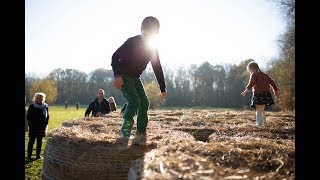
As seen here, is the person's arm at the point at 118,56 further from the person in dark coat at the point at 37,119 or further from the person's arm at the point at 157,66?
the person in dark coat at the point at 37,119

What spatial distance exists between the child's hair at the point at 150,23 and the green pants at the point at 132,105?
755mm

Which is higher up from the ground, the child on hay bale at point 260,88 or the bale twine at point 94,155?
the child on hay bale at point 260,88

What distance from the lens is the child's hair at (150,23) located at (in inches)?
181

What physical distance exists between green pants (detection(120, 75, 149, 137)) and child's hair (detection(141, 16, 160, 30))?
75 cm

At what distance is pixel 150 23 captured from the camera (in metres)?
4.58

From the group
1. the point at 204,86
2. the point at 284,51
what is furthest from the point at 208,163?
the point at 204,86

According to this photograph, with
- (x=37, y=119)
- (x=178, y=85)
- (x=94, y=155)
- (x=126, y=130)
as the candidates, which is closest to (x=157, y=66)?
(x=126, y=130)

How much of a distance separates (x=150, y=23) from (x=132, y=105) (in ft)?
3.85

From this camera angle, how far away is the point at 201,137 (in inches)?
213

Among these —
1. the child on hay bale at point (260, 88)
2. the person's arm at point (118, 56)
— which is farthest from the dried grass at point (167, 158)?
the child on hay bale at point (260, 88)

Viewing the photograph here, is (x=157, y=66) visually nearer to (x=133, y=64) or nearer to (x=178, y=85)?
(x=133, y=64)
